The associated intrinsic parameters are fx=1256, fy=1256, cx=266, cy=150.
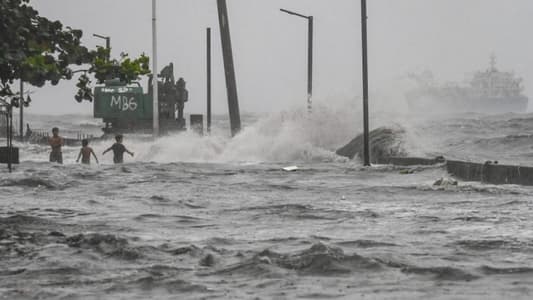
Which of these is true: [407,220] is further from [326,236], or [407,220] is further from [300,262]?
[300,262]

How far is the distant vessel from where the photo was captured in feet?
562

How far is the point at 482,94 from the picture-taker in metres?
185

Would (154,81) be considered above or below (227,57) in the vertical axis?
below

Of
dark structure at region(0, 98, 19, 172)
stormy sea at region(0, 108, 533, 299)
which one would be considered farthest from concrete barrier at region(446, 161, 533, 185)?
dark structure at region(0, 98, 19, 172)

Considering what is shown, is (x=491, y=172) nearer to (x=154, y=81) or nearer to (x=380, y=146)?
(x=380, y=146)

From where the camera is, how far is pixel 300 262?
1218cm

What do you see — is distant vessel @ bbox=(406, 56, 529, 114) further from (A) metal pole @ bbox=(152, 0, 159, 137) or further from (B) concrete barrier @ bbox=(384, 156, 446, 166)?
(B) concrete barrier @ bbox=(384, 156, 446, 166)

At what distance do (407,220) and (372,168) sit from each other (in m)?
15.4

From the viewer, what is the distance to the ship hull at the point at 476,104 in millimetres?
165988

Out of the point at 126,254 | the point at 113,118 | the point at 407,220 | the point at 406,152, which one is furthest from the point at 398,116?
the point at 126,254

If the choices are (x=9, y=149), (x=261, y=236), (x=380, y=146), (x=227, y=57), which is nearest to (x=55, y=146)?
(x=9, y=149)

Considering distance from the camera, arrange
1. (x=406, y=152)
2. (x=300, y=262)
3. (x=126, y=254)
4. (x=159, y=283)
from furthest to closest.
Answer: (x=406, y=152)
(x=126, y=254)
(x=300, y=262)
(x=159, y=283)

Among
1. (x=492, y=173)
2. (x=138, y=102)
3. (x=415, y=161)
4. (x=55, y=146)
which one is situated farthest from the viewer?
(x=138, y=102)

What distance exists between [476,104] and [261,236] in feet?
553
